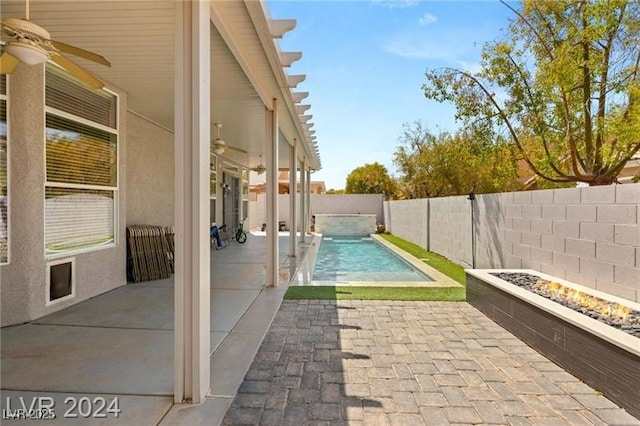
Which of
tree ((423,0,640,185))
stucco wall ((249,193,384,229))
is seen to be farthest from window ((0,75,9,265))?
stucco wall ((249,193,384,229))

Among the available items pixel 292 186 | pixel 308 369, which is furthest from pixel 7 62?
pixel 292 186

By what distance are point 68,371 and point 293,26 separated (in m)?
3.67

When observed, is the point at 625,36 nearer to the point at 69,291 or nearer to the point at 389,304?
the point at 389,304

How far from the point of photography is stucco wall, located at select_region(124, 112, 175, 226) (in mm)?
6594

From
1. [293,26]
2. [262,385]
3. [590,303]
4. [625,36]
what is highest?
[625,36]

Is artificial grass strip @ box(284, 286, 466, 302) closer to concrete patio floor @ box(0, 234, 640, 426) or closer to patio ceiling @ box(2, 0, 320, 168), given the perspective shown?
concrete patio floor @ box(0, 234, 640, 426)

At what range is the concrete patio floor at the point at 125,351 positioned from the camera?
2.47 metres

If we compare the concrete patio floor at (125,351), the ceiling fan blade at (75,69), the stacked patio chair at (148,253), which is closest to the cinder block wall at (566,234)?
the concrete patio floor at (125,351)

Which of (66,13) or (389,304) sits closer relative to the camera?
(66,13)

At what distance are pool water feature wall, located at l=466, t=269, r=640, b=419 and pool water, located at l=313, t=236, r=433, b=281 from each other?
9.20ft

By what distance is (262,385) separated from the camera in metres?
2.67

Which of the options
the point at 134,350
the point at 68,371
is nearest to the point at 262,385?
the point at 134,350

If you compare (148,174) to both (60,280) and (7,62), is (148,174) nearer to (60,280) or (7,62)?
(60,280)

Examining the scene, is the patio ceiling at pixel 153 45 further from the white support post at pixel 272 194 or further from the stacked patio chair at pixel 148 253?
the stacked patio chair at pixel 148 253
